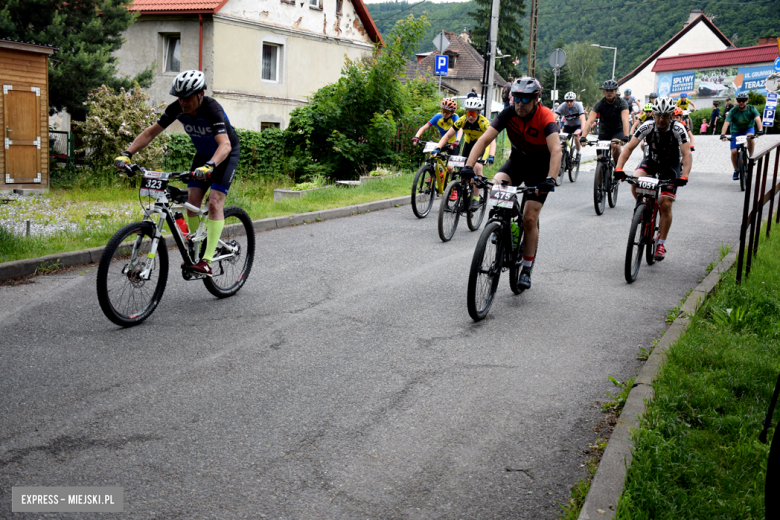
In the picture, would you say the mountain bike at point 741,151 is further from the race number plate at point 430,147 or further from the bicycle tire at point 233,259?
the bicycle tire at point 233,259

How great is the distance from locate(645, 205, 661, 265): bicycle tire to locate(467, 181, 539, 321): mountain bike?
2217 mm

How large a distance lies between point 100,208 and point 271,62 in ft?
61.8

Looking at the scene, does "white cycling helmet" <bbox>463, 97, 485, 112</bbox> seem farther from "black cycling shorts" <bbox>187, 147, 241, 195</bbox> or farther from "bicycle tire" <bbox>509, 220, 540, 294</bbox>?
"black cycling shorts" <bbox>187, 147, 241, 195</bbox>

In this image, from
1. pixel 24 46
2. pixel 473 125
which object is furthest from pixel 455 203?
pixel 24 46

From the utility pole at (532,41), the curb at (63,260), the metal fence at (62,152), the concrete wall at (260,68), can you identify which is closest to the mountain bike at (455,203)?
the curb at (63,260)

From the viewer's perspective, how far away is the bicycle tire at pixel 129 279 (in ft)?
18.2

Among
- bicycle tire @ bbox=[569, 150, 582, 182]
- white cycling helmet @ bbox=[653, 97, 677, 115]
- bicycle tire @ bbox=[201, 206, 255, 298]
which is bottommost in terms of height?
bicycle tire @ bbox=[201, 206, 255, 298]

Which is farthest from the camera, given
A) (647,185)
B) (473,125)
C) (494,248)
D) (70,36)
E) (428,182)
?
(70,36)

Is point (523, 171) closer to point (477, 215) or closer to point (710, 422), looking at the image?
point (710, 422)

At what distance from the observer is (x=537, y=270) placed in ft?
28.4

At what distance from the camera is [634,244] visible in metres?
7.96

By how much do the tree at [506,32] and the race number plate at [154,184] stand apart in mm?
71080

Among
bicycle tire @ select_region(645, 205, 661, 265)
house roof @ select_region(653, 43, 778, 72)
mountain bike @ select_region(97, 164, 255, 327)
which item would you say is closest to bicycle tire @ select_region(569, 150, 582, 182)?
bicycle tire @ select_region(645, 205, 661, 265)

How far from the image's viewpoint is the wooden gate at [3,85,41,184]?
16.6 m
